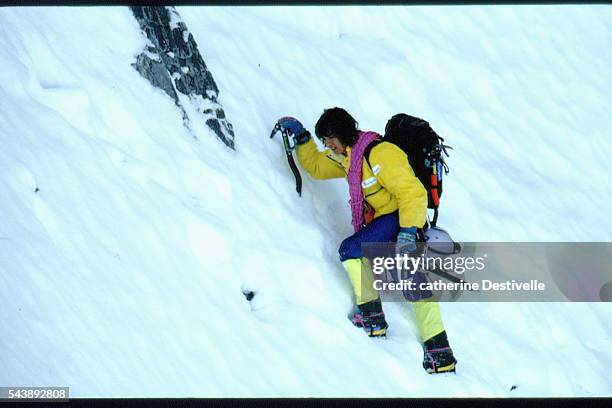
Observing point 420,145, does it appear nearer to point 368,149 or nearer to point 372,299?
point 368,149

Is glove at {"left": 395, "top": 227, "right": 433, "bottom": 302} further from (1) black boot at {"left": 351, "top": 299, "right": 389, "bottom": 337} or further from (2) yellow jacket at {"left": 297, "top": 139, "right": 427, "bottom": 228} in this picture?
(1) black boot at {"left": 351, "top": 299, "right": 389, "bottom": 337}

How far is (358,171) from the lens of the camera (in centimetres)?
409

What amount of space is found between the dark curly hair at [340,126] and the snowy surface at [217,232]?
1.83ft

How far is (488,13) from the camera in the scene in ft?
25.0

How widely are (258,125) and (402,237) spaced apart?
131cm

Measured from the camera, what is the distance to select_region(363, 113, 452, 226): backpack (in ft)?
13.5

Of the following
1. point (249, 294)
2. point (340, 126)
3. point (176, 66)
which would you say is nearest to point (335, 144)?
point (340, 126)

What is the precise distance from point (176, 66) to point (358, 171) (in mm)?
1350

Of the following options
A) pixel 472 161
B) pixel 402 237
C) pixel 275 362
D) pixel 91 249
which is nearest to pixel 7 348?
pixel 91 249

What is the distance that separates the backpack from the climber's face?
0.17 meters

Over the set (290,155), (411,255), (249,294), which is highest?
(290,155)

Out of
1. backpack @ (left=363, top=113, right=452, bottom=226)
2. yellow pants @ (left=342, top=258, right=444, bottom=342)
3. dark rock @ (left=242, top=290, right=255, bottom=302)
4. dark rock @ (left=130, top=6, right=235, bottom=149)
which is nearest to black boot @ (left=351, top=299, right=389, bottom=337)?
yellow pants @ (left=342, top=258, right=444, bottom=342)

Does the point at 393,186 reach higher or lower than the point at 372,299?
higher

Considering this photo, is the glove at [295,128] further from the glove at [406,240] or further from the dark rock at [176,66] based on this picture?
the glove at [406,240]
